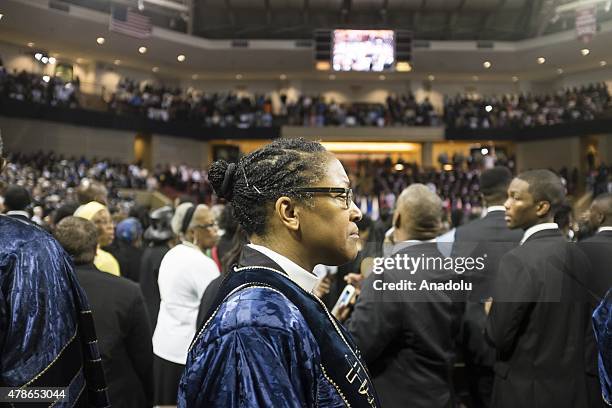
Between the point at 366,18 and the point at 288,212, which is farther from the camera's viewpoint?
the point at 366,18

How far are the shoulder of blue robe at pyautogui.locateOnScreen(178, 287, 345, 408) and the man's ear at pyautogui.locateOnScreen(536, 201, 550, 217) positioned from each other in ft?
6.56

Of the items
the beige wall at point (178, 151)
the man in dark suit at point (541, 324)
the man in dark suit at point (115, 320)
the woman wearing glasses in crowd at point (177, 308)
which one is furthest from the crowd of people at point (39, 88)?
the man in dark suit at point (541, 324)

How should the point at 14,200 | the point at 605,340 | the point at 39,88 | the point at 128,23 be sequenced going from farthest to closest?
the point at 39,88 → the point at 128,23 → the point at 14,200 → the point at 605,340

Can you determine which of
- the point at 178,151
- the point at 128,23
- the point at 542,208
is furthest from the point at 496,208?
the point at 178,151

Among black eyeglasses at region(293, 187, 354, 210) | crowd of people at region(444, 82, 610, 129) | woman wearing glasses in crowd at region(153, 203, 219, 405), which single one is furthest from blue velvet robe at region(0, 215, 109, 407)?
crowd of people at region(444, 82, 610, 129)

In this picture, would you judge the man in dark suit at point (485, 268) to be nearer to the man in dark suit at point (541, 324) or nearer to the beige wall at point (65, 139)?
the man in dark suit at point (541, 324)

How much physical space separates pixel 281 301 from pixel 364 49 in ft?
75.6

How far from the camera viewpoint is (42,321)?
1656 mm

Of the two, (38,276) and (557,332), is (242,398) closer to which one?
(38,276)

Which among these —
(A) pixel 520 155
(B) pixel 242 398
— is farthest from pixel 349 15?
(B) pixel 242 398

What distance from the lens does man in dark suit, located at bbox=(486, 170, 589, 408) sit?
273 centimetres

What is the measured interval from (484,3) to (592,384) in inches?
1048

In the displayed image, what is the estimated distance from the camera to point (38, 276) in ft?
5.48

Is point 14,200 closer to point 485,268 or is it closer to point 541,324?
point 485,268
